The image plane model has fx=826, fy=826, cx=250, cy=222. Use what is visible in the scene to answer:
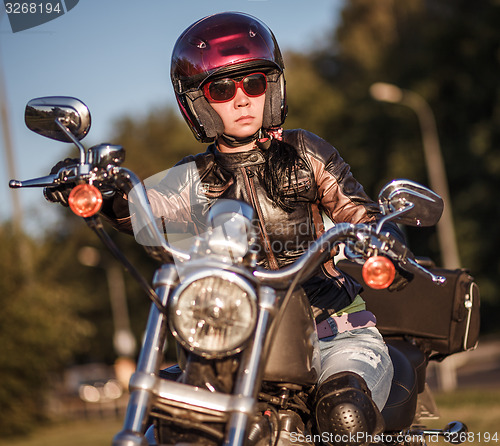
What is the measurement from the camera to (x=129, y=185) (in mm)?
2670

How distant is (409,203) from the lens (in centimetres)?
286

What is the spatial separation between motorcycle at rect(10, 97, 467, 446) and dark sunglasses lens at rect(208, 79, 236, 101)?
2.43 feet

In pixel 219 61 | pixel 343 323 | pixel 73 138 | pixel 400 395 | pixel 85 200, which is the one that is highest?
pixel 219 61

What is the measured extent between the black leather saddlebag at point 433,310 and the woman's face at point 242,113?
95 centimetres

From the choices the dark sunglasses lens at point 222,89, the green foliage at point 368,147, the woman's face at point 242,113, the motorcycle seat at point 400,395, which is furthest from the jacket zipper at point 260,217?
the green foliage at point 368,147

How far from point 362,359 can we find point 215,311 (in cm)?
94

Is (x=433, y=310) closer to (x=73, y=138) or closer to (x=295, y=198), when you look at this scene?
(x=295, y=198)

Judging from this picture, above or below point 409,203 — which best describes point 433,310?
below

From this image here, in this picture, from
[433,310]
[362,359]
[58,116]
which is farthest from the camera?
Answer: [433,310]

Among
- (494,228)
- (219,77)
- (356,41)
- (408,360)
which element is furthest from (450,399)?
(356,41)

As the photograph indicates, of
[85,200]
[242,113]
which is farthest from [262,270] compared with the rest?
[242,113]

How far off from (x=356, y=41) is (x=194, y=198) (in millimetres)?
40593

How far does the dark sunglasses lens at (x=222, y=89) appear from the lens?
340 centimetres

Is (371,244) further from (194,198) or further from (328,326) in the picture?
(194,198)
